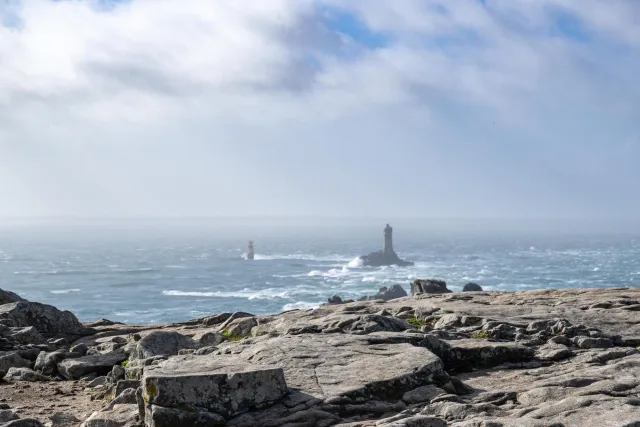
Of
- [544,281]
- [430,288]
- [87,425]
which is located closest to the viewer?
[87,425]

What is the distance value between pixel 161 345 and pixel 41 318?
34.8 feet

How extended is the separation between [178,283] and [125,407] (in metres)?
175

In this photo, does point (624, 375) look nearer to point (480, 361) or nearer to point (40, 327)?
point (480, 361)

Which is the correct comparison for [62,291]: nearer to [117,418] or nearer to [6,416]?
[6,416]

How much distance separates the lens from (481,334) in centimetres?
1841

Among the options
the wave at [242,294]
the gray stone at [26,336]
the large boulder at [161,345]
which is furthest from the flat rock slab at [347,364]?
the wave at [242,294]

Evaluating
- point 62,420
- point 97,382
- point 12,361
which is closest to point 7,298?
point 12,361

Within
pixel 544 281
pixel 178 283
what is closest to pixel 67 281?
pixel 178 283

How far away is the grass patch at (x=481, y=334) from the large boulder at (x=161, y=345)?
25.9 ft

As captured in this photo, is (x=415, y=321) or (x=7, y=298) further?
(x=7, y=298)

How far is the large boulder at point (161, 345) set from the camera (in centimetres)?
1728

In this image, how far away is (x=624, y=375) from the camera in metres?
13.0

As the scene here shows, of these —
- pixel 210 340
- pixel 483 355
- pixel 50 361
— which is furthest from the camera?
pixel 210 340

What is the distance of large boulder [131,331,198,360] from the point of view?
17281 mm
